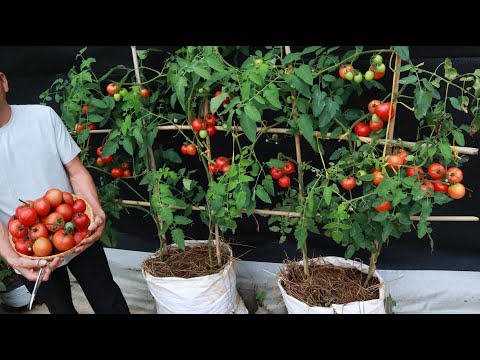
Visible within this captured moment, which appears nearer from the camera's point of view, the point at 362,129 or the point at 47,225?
the point at 47,225

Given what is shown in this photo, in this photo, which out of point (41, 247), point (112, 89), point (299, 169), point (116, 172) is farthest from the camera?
point (116, 172)

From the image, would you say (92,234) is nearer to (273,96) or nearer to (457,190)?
(273,96)

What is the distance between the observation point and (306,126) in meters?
1.52

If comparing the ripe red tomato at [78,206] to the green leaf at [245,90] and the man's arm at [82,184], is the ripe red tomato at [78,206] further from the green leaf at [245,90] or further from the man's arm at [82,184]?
the green leaf at [245,90]

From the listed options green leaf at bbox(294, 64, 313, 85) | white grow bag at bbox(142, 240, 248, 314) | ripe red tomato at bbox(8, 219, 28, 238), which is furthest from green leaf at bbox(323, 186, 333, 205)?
ripe red tomato at bbox(8, 219, 28, 238)

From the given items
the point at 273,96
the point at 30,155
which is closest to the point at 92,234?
the point at 30,155

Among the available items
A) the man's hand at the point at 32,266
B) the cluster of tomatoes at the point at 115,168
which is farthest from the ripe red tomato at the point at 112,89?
the man's hand at the point at 32,266

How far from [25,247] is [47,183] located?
0.24 m

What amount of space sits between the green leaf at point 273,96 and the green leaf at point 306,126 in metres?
0.13

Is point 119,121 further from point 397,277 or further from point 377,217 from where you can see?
→ point 397,277

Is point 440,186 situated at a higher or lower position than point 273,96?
lower

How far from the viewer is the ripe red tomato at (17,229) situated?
1359 mm

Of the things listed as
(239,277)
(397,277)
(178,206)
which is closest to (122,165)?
(178,206)

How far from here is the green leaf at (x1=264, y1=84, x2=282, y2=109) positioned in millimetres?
1420
